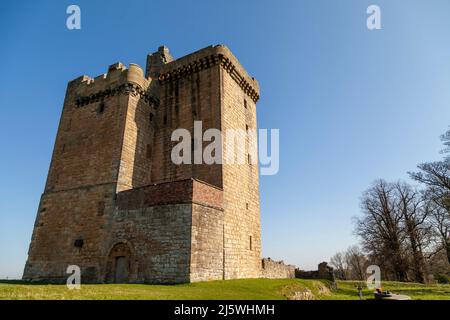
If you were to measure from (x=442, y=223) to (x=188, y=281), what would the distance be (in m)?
28.8

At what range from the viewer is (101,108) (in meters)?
21.0

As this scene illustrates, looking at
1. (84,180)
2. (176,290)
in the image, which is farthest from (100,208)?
(176,290)

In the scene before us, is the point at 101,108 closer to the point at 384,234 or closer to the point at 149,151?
the point at 149,151

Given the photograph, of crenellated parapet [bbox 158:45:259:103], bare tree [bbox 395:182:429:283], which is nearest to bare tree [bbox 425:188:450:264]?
bare tree [bbox 395:182:429:283]

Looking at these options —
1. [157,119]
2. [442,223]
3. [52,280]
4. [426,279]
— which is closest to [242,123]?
[157,119]

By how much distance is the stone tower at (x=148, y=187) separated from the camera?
48.8ft

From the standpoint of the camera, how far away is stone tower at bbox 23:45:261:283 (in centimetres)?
1488

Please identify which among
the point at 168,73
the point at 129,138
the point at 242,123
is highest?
the point at 168,73

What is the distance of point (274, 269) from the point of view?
2367 centimetres

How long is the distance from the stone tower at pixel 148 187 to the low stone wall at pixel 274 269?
1.39m

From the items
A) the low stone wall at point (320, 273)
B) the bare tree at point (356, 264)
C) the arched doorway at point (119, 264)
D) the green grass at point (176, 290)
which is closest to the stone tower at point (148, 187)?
the arched doorway at point (119, 264)

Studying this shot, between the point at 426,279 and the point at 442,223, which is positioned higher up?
the point at 442,223

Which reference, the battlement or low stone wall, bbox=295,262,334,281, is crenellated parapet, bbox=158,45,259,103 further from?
low stone wall, bbox=295,262,334,281

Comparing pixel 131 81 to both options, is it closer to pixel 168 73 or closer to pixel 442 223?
pixel 168 73
